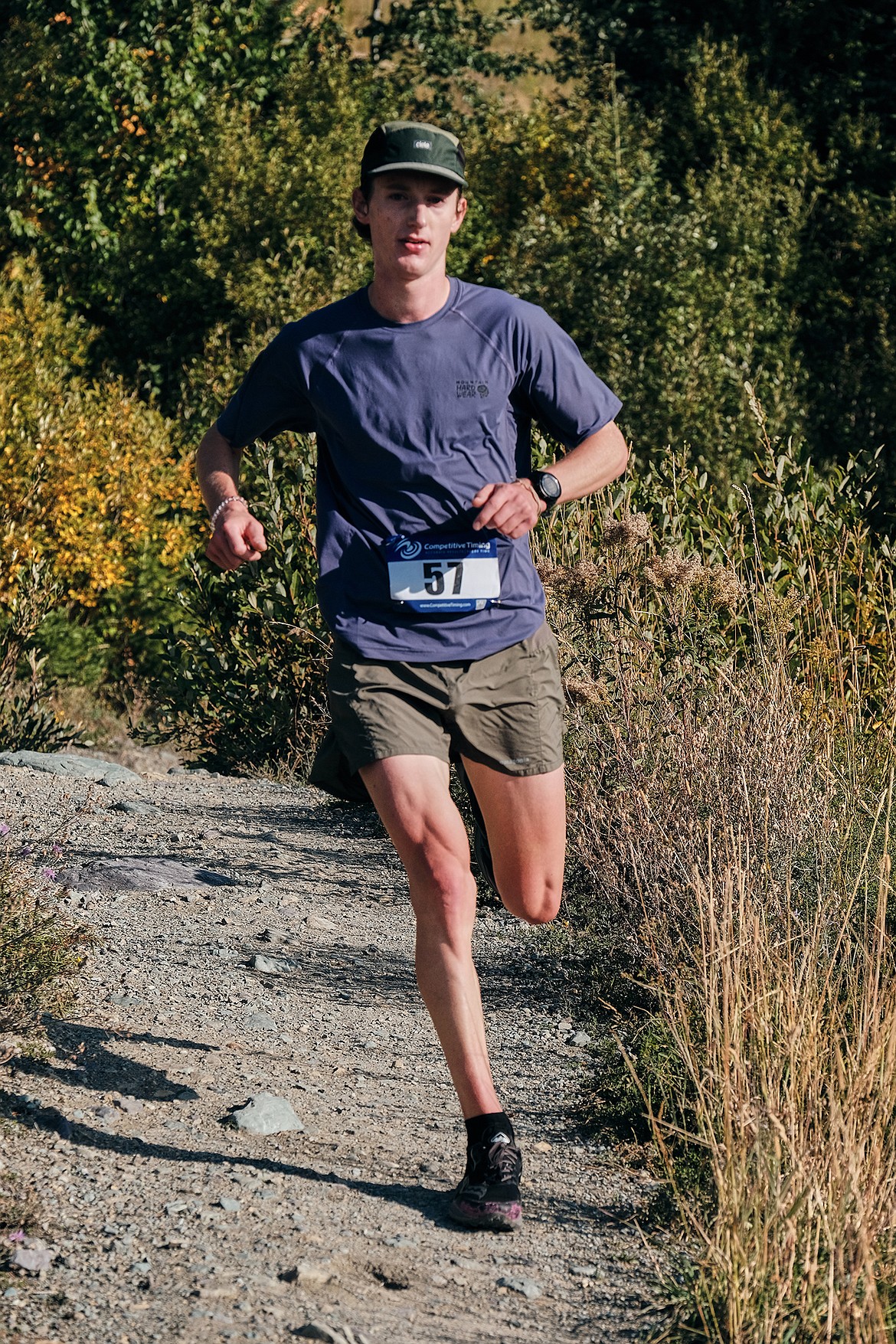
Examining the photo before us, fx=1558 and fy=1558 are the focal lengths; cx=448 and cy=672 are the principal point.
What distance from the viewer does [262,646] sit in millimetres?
8125

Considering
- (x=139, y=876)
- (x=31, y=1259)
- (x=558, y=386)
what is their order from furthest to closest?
1. (x=139, y=876)
2. (x=558, y=386)
3. (x=31, y=1259)

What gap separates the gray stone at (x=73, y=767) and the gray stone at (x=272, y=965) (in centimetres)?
262

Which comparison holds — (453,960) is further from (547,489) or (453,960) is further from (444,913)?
(547,489)

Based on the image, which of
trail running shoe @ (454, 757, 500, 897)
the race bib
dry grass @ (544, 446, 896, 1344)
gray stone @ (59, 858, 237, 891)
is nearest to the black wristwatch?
the race bib

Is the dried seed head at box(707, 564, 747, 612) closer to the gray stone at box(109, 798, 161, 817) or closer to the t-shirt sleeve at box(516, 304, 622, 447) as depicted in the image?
the t-shirt sleeve at box(516, 304, 622, 447)

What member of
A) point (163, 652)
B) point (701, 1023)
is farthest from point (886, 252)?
point (701, 1023)

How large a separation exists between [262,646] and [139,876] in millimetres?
2728

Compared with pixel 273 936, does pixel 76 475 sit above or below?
above

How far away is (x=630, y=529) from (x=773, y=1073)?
7.48ft

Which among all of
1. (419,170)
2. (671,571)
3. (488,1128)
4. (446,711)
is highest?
(419,170)

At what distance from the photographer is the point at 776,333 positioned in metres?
21.2

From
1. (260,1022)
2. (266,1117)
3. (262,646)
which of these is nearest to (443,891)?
(266,1117)

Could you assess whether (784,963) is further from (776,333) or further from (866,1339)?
(776,333)

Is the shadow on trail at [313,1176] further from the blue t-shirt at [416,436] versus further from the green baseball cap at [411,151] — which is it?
the green baseball cap at [411,151]
